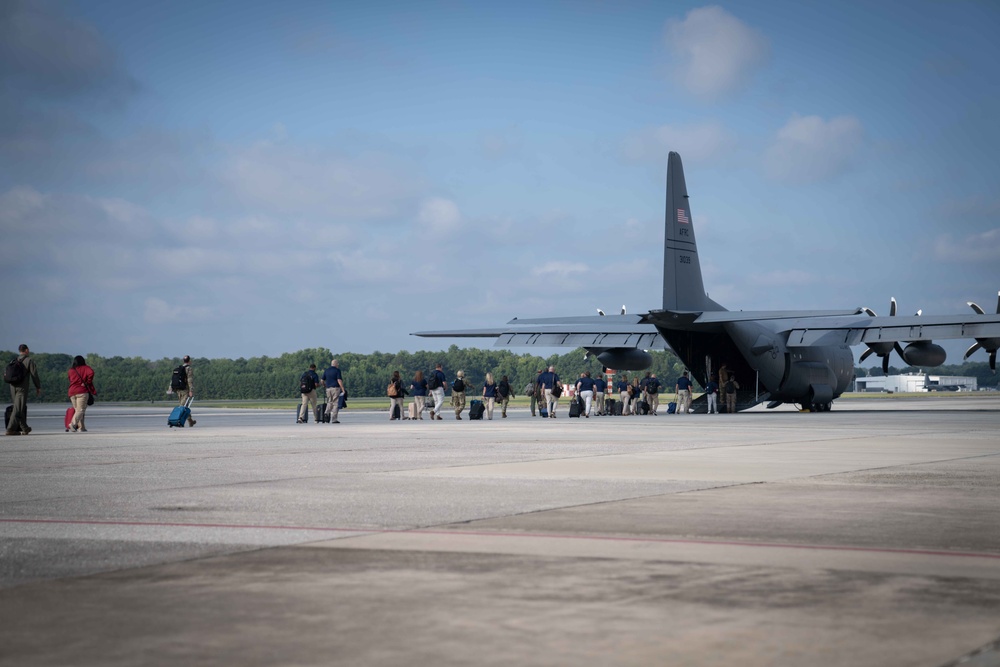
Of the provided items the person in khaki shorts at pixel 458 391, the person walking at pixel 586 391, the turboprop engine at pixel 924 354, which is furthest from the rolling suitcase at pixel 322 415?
the turboprop engine at pixel 924 354

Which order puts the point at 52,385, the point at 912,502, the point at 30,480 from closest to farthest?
the point at 912,502 → the point at 30,480 → the point at 52,385

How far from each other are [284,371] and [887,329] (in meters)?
83.9

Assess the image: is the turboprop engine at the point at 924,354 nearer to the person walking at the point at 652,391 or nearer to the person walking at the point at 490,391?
the person walking at the point at 652,391

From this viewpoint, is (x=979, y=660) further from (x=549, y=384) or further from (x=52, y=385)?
(x=52, y=385)

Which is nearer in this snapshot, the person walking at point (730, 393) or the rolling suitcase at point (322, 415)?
the rolling suitcase at point (322, 415)

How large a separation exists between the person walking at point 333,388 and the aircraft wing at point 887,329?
660 inches

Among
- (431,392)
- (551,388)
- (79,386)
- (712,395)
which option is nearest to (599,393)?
(712,395)

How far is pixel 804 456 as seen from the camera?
674 inches

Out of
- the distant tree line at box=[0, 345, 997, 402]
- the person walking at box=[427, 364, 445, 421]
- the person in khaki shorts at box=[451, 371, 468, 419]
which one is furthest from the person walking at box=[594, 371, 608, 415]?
the distant tree line at box=[0, 345, 997, 402]

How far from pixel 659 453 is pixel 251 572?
11.8 m

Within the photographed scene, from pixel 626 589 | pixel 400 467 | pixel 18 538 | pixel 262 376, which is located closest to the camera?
pixel 626 589

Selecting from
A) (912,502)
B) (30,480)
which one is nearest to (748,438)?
(912,502)

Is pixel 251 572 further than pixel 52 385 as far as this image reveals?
No

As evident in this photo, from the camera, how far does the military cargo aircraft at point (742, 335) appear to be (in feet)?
122
